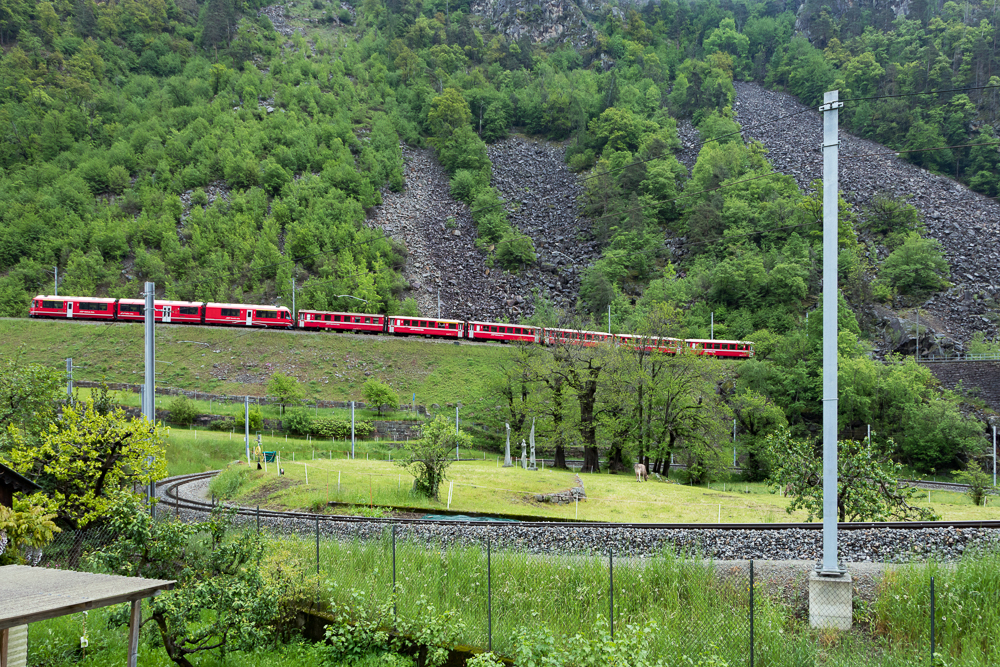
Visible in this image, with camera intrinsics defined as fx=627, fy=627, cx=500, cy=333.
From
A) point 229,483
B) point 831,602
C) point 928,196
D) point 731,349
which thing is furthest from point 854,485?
point 928,196

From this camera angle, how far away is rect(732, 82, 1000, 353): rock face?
6919 cm

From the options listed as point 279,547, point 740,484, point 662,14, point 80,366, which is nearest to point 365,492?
point 279,547

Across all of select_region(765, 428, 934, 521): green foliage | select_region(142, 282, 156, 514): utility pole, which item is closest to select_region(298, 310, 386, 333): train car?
select_region(142, 282, 156, 514): utility pole

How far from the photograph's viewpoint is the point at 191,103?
117 metres

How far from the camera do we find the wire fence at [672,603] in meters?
8.66

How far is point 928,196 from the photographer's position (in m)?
93.8

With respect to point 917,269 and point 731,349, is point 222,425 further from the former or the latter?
point 917,269

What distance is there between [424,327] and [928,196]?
268 feet

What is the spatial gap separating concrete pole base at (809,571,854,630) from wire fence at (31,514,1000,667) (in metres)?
0.02

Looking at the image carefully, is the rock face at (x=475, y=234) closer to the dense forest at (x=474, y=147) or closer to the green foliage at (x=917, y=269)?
the dense forest at (x=474, y=147)

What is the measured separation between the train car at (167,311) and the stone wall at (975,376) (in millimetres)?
64755

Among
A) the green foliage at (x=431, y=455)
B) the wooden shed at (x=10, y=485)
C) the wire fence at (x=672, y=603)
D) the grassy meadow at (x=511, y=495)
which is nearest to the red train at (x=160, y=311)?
the grassy meadow at (x=511, y=495)

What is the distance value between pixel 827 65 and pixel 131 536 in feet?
517

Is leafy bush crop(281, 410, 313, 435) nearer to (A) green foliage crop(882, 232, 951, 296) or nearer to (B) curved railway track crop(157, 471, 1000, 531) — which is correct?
(B) curved railway track crop(157, 471, 1000, 531)
